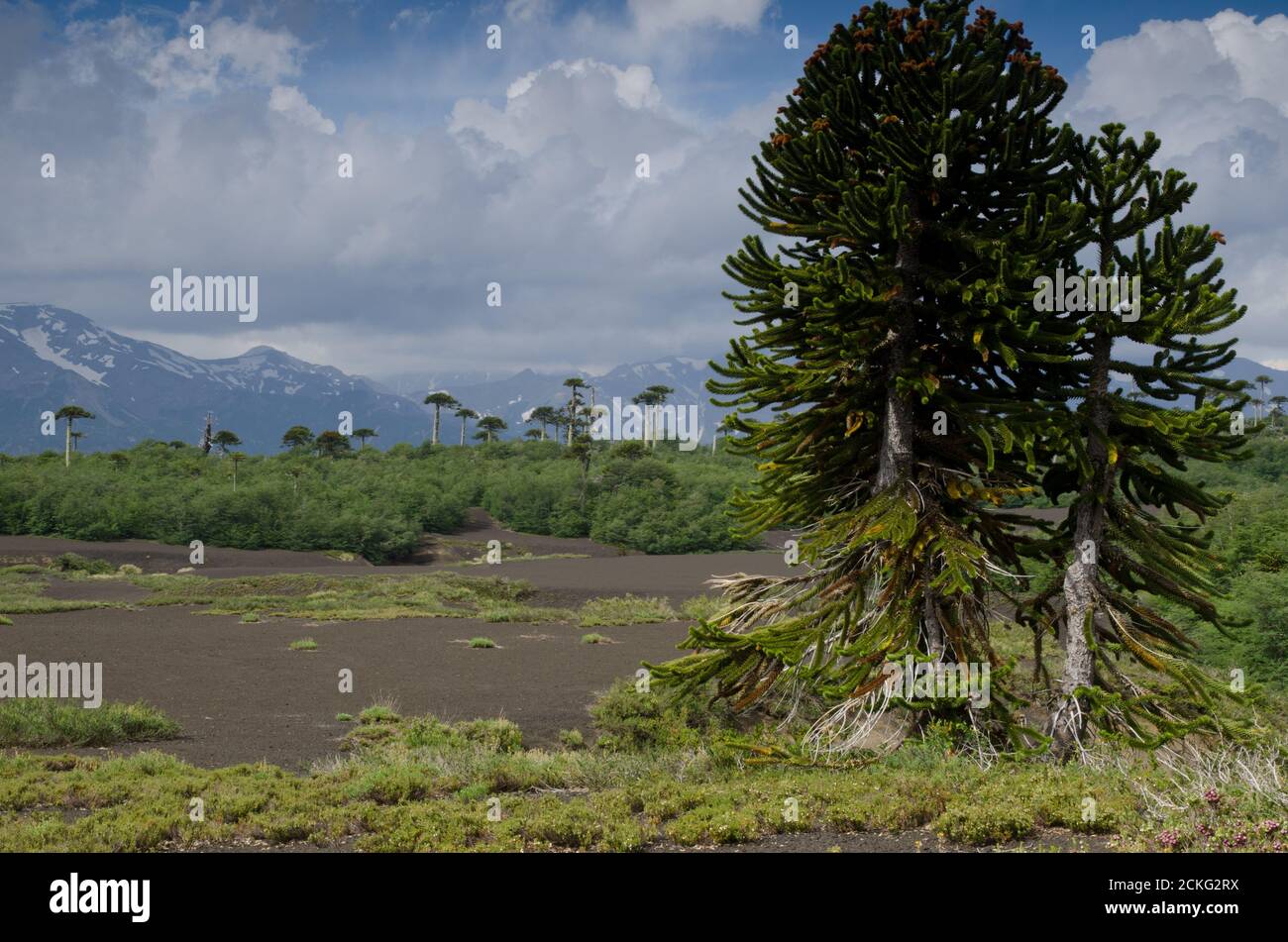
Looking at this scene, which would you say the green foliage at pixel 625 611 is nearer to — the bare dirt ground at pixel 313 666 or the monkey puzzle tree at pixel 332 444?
the bare dirt ground at pixel 313 666

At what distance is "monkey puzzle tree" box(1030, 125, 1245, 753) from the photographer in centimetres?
931

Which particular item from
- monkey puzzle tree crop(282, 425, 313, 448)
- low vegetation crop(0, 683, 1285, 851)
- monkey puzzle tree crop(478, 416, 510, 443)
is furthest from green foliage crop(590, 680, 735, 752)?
monkey puzzle tree crop(478, 416, 510, 443)

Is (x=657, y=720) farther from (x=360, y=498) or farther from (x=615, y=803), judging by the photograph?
(x=360, y=498)

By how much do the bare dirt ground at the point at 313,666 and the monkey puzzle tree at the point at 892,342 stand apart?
747 centimetres

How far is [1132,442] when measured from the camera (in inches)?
388

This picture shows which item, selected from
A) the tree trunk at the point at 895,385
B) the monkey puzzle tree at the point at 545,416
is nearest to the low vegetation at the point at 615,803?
the tree trunk at the point at 895,385

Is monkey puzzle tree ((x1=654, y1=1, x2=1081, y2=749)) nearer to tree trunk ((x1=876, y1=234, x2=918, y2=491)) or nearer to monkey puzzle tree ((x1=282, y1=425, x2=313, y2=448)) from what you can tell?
tree trunk ((x1=876, y1=234, x2=918, y2=491))

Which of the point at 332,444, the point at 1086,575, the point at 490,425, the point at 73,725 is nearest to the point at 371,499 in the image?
the point at 332,444

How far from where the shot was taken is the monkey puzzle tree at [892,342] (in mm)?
9664

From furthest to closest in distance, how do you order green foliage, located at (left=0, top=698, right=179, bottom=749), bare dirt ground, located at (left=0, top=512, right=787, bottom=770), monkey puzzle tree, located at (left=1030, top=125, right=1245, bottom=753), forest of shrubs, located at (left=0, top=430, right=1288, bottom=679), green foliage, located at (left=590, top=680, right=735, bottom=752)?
forest of shrubs, located at (left=0, top=430, right=1288, bottom=679)
bare dirt ground, located at (left=0, top=512, right=787, bottom=770)
green foliage, located at (left=0, top=698, right=179, bottom=749)
green foliage, located at (left=590, top=680, right=735, bottom=752)
monkey puzzle tree, located at (left=1030, top=125, right=1245, bottom=753)

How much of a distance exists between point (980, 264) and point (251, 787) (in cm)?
1019

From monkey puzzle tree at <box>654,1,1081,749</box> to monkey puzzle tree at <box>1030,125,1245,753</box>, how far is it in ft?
1.62
